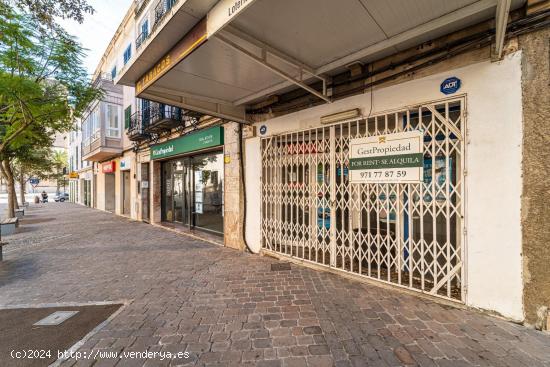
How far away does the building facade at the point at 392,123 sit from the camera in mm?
2678

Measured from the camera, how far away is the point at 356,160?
13.4 feet

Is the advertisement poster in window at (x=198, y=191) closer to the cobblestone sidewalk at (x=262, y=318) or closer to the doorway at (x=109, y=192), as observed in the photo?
the cobblestone sidewalk at (x=262, y=318)

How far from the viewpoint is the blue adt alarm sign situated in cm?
313

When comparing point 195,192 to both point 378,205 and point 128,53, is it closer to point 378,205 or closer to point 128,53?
point 378,205

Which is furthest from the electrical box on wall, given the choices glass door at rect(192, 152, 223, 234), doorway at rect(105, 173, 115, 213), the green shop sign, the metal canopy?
doorway at rect(105, 173, 115, 213)

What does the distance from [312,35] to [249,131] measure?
3.08m

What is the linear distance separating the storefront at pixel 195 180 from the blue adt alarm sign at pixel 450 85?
5032mm

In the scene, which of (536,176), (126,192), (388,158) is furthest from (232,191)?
(126,192)

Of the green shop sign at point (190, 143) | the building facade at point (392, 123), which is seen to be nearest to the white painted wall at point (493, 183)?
the building facade at point (392, 123)

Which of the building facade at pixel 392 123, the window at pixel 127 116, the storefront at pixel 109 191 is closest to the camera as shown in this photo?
the building facade at pixel 392 123

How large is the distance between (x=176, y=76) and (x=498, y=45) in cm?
448

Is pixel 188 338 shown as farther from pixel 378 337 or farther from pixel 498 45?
pixel 498 45

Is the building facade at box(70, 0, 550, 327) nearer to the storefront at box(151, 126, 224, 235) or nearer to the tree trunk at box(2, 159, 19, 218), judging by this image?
the storefront at box(151, 126, 224, 235)

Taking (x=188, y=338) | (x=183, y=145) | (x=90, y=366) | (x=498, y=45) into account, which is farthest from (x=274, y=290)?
(x=183, y=145)
